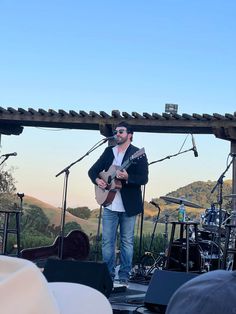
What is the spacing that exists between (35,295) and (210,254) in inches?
217

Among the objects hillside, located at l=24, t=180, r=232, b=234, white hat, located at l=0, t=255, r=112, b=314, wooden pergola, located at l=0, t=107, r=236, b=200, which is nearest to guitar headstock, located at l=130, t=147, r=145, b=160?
wooden pergola, located at l=0, t=107, r=236, b=200

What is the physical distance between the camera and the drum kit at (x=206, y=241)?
17.3 feet

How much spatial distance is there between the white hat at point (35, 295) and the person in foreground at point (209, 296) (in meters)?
0.17

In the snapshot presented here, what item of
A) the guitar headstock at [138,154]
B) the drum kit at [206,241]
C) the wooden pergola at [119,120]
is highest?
the wooden pergola at [119,120]

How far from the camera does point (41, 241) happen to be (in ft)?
29.2

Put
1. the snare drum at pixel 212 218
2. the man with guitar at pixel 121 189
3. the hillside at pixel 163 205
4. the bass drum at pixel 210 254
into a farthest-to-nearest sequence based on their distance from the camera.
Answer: the hillside at pixel 163 205, the snare drum at pixel 212 218, the bass drum at pixel 210 254, the man with guitar at pixel 121 189

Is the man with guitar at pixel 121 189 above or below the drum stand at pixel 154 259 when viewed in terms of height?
above

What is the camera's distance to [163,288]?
3.51 m

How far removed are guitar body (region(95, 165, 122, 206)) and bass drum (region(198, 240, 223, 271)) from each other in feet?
5.09

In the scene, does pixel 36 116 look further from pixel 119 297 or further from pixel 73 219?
pixel 119 297

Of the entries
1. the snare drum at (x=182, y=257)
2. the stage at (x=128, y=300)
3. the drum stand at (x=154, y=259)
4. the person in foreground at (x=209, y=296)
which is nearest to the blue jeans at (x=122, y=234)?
the stage at (x=128, y=300)

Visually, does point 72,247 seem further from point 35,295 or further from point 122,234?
point 35,295

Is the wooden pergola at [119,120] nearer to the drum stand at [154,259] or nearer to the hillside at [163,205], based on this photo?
the hillside at [163,205]

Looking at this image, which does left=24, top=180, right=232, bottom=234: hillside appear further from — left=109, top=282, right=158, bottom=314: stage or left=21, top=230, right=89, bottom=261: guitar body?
left=109, top=282, right=158, bottom=314: stage
